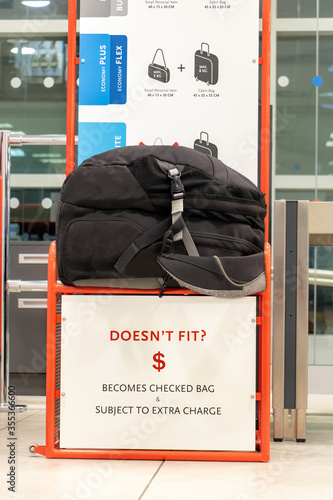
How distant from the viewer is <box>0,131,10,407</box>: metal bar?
2.09m

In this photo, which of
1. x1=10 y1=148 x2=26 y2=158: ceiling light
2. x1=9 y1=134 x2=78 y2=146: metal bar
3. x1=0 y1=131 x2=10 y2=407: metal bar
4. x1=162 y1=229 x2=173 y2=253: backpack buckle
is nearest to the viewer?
x1=162 y1=229 x2=173 y2=253: backpack buckle

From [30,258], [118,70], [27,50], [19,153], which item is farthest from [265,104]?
[27,50]

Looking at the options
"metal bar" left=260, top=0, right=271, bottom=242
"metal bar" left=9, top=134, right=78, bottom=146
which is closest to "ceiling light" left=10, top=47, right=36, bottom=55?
"metal bar" left=9, top=134, right=78, bottom=146

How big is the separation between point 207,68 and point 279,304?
71 centimetres

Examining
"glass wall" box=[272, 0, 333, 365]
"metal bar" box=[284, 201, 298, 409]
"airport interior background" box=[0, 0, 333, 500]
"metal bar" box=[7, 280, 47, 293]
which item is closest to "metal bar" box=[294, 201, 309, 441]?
"metal bar" box=[284, 201, 298, 409]

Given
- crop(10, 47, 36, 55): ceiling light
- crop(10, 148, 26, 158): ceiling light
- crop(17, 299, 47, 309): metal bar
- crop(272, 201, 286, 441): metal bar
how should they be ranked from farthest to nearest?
crop(10, 47, 36, 55): ceiling light, crop(10, 148, 26, 158): ceiling light, crop(17, 299, 47, 309): metal bar, crop(272, 201, 286, 441): metal bar

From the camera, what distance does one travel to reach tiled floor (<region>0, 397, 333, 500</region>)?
1.10 meters

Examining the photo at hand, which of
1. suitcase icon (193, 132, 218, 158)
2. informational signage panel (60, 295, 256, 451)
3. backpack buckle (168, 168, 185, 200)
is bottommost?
informational signage panel (60, 295, 256, 451)

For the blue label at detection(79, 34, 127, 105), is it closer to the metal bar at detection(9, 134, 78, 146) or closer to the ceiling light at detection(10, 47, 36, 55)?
the metal bar at detection(9, 134, 78, 146)

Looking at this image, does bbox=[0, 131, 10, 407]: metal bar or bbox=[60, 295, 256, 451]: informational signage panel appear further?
bbox=[0, 131, 10, 407]: metal bar

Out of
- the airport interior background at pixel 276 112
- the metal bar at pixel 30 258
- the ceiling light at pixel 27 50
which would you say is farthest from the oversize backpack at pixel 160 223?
the ceiling light at pixel 27 50

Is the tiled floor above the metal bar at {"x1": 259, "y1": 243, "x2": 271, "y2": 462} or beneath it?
beneath

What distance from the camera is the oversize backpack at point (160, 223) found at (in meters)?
1.27

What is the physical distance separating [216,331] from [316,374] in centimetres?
67
